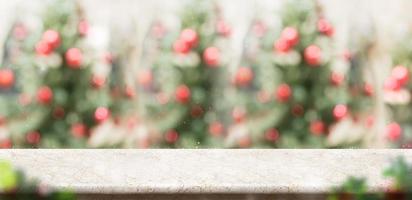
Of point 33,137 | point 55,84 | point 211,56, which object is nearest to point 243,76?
point 211,56

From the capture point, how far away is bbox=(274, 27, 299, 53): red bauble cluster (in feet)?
15.3

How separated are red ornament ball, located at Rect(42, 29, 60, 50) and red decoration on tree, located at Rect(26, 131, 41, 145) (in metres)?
0.52

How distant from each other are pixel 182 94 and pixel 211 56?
0.95 ft

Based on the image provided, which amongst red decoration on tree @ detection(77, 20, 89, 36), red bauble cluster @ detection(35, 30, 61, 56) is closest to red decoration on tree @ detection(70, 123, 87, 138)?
red bauble cluster @ detection(35, 30, 61, 56)

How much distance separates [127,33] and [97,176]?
288 cm

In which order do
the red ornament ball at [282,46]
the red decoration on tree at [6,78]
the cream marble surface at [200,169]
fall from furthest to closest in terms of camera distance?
1. the red decoration on tree at [6,78]
2. the red ornament ball at [282,46]
3. the cream marble surface at [200,169]

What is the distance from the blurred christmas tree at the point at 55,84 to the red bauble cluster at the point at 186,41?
51 cm

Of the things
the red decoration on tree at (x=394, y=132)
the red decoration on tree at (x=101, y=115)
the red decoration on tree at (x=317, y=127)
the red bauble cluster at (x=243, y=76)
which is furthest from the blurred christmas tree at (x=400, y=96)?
the red decoration on tree at (x=101, y=115)

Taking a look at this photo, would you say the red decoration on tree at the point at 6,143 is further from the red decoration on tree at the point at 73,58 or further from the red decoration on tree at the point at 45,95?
the red decoration on tree at the point at 73,58

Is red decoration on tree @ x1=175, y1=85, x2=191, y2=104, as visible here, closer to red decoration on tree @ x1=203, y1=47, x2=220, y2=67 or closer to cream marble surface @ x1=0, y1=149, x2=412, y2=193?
red decoration on tree @ x1=203, y1=47, x2=220, y2=67

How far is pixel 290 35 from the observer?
184 inches

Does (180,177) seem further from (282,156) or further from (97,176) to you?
(282,156)

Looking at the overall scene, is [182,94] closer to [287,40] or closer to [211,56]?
[211,56]

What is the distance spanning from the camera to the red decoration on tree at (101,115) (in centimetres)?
472
